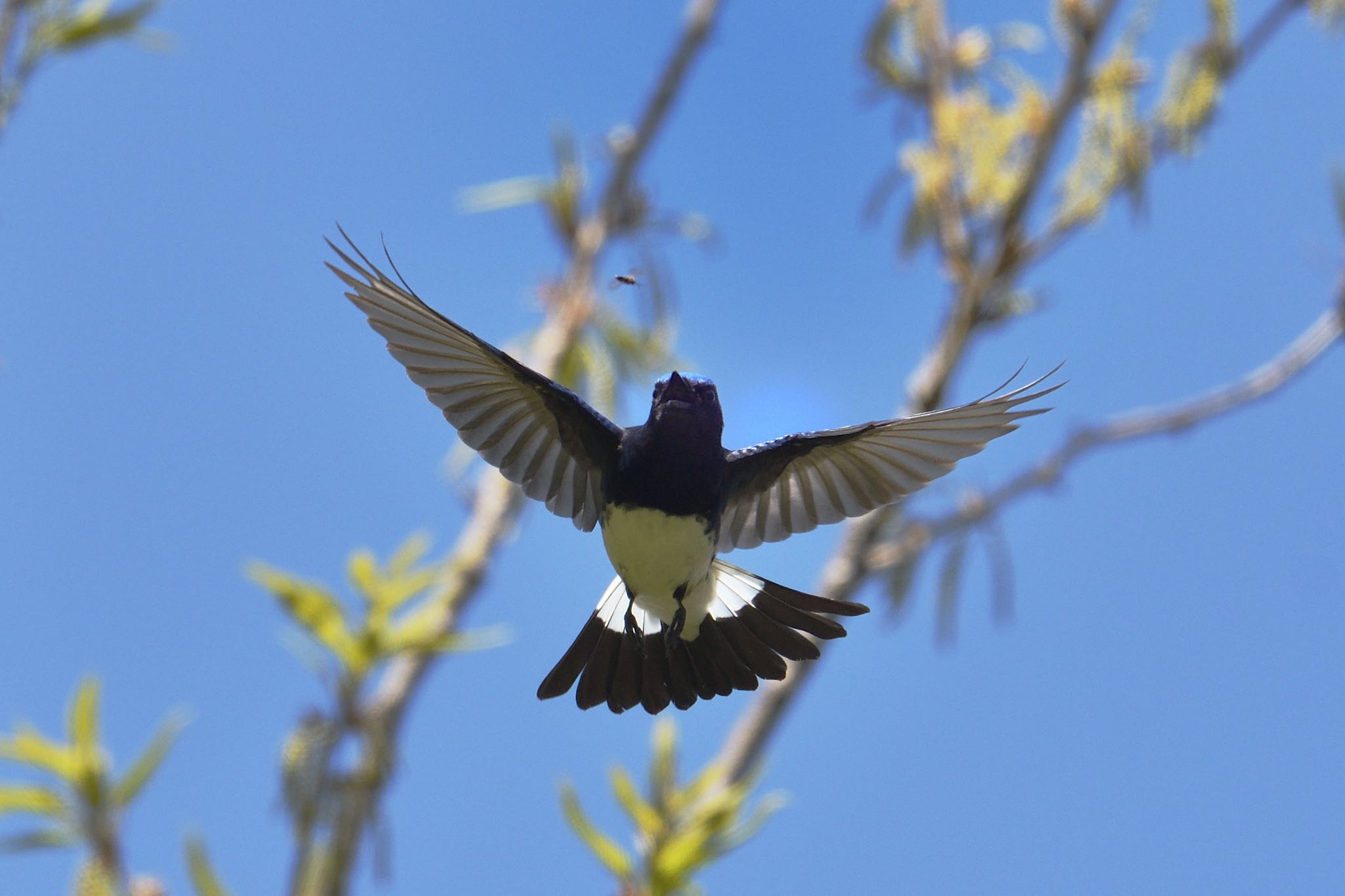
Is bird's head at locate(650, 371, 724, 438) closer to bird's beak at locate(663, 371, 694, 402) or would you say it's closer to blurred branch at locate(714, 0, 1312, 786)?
bird's beak at locate(663, 371, 694, 402)

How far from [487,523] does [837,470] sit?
2208 millimetres

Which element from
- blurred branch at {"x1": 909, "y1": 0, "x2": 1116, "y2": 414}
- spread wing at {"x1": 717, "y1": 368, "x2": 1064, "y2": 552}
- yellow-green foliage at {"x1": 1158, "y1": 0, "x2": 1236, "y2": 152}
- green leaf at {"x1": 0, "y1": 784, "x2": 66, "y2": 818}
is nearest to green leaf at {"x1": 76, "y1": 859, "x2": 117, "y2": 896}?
green leaf at {"x1": 0, "y1": 784, "x2": 66, "y2": 818}

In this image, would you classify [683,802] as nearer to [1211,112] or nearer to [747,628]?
[747,628]

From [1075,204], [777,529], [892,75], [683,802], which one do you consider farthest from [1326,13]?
[683,802]

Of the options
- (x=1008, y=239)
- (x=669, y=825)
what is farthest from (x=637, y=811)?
(x=1008, y=239)

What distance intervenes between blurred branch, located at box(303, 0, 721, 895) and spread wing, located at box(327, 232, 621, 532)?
104 cm

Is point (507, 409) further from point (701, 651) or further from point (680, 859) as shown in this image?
point (680, 859)

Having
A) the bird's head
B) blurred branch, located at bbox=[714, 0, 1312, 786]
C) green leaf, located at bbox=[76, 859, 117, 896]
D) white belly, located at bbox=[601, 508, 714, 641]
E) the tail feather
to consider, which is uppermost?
blurred branch, located at bbox=[714, 0, 1312, 786]

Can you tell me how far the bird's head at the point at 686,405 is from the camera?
3.49m

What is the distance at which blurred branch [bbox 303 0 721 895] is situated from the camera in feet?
14.4

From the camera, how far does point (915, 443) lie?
3900 mm

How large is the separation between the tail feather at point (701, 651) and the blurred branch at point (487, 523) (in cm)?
91

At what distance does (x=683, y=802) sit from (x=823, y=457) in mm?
1209

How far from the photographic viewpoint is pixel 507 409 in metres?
3.79
